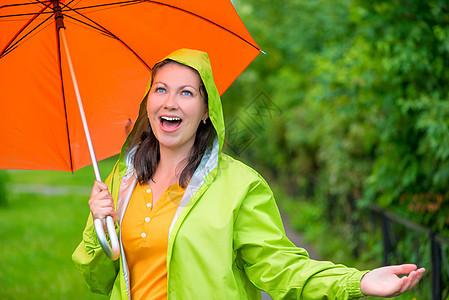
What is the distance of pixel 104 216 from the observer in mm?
2510

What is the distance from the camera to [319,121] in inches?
442

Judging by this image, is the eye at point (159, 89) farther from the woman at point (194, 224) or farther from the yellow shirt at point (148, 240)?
the yellow shirt at point (148, 240)

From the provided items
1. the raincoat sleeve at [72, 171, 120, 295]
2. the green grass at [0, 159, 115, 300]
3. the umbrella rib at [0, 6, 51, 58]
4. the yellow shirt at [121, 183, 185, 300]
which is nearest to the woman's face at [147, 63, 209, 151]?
the yellow shirt at [121, 183, 185, 300]

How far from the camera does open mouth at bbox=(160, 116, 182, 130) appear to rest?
261 centimetres

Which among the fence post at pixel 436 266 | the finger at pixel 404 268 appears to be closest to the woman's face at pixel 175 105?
the finger at pixel 404 268

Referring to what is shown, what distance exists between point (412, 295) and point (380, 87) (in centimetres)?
219

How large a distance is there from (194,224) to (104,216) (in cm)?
39

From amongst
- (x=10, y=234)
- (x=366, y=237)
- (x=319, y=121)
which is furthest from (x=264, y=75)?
(x=366, y=237)

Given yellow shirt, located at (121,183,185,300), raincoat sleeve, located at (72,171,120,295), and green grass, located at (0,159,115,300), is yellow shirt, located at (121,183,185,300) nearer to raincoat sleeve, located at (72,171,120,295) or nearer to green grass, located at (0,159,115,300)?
raincoat sleeve, located at (72,171,120,295)

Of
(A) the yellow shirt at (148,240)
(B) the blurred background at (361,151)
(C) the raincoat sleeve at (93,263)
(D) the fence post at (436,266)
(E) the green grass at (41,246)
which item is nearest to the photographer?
(A) the yellow shirt at (148,240)

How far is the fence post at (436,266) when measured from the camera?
530 centimetres

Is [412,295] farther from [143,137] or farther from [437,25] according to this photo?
[143,137]

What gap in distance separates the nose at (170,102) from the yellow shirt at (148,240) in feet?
1.17

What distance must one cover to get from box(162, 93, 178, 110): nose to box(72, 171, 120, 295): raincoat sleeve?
638 mm
